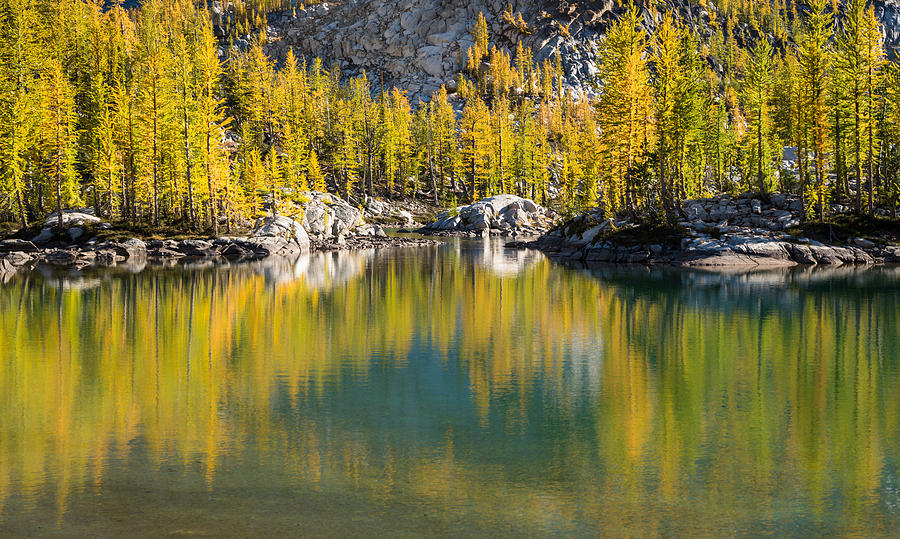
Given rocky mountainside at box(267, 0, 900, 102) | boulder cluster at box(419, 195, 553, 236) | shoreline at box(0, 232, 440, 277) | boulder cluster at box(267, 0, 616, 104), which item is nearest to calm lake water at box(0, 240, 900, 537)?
shoreline at box(0, 232, 440, 277)

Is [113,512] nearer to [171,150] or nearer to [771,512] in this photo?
[771,512]

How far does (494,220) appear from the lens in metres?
86.3

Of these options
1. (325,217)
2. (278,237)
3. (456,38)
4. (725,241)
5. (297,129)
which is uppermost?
(456,38)

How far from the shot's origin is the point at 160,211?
65188 millimetres

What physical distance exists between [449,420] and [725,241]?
127ft

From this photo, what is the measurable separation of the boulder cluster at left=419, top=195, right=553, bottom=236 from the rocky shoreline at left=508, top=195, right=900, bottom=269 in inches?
980

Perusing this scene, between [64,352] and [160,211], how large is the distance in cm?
5006

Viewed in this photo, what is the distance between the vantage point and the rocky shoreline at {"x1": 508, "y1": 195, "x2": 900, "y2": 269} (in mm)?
44875

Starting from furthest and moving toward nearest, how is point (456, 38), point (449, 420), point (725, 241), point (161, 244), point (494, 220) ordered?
point (456, 38)
point (494, 220)
point (161, 244)
point (725, 241)
point (449, 420)

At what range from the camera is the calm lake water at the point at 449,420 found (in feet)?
28.1

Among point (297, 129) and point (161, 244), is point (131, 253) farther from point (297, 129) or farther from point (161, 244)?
point (297, 129)

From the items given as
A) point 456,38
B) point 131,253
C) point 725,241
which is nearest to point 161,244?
point 131,253

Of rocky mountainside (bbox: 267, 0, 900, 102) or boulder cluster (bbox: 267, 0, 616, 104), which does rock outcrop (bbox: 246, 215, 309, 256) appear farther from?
rocky mountainside (bbox: 267, 0, 900, 102)

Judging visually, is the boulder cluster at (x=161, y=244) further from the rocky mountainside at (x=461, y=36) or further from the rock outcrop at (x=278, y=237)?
the rocky mountainside at (x=461, y=36)
